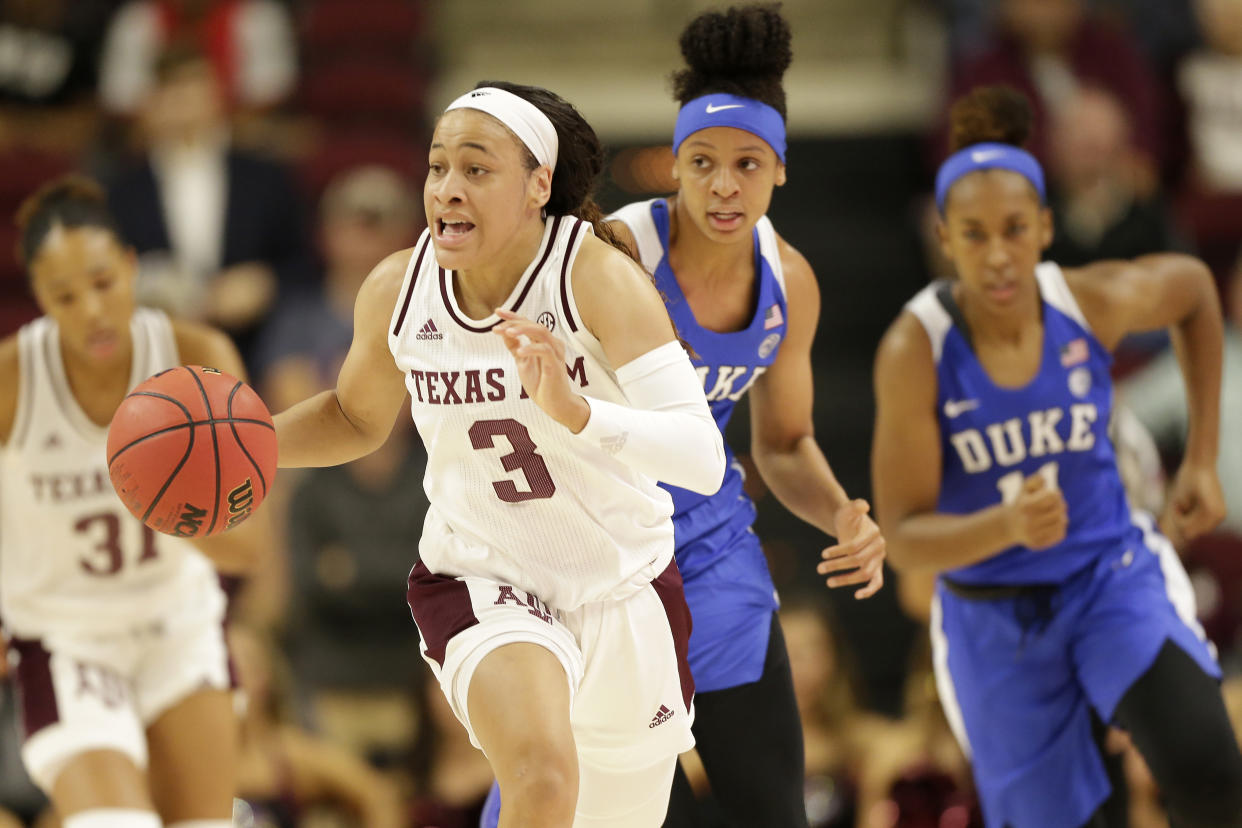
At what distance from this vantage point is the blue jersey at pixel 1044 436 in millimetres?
5297

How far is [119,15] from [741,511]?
275 inches

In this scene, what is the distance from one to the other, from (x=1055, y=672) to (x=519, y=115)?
257 centimetres

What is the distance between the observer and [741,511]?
491 cm

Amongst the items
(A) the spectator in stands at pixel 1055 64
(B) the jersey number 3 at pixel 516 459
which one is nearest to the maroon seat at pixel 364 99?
(A) the spectator in stands at pixel 1055 64

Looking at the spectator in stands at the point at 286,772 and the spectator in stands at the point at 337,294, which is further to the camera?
the spectator in stands at the point at 337,294

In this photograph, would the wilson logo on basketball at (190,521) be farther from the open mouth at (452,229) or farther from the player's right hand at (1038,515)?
the player's right hand at (1038,515)

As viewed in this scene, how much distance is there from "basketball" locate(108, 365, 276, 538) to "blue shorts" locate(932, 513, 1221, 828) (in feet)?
8.19

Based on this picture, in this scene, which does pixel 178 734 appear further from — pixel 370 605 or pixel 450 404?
pixel 370 605

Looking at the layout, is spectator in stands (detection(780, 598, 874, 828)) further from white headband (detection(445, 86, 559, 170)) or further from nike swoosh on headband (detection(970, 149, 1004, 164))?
white headband (detection(445, 86, 559, 170))

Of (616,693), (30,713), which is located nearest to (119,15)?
(30,713)

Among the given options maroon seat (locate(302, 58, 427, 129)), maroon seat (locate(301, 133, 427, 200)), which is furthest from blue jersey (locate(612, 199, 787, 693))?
maroon seat (locate(302, 58, 427, 129))

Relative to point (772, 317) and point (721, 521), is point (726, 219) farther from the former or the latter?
point (721, 521)

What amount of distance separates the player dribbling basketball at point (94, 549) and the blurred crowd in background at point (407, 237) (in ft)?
4.15

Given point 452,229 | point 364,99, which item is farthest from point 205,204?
point 452,229
